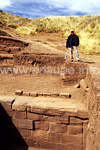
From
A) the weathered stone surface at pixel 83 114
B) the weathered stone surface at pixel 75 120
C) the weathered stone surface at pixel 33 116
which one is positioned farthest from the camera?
the weathered stone surface at pixel 33 116

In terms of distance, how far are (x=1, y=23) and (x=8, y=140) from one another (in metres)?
18.1

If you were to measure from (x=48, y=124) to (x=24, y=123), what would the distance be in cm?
70

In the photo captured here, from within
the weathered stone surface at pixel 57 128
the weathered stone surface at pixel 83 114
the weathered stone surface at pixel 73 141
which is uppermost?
the weathered stone surface at pixel 83 114

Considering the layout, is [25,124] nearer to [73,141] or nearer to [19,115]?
[19,115]

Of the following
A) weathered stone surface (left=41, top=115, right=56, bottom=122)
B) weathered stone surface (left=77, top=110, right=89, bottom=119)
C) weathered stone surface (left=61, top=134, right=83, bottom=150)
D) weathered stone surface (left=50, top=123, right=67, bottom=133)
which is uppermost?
Answer: weathered stone surface (left=77, top=110, right=89, bottom=119)

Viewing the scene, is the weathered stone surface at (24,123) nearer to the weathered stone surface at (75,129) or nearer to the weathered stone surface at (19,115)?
the weathered stone surface at (19,115)

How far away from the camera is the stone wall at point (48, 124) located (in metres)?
3.12

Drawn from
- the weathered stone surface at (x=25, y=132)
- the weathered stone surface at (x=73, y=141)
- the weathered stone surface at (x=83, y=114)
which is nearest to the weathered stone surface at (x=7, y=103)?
the weathered stone surface at (x=25, y=132)

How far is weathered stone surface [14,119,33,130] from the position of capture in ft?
11.2

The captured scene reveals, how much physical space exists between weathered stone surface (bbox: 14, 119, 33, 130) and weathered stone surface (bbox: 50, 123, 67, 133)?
59 cm

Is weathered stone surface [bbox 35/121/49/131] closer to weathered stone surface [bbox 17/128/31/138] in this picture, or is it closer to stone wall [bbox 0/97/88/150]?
stone wall [bbox 0/97/88/150]

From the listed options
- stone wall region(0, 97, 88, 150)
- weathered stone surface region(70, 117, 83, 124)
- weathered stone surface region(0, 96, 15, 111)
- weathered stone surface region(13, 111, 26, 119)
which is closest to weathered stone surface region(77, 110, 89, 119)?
stone wall region(0, 97, 88, 150)

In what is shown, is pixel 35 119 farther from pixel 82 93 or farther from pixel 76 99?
pixel 82 93

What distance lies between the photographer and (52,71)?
24.7 ft
